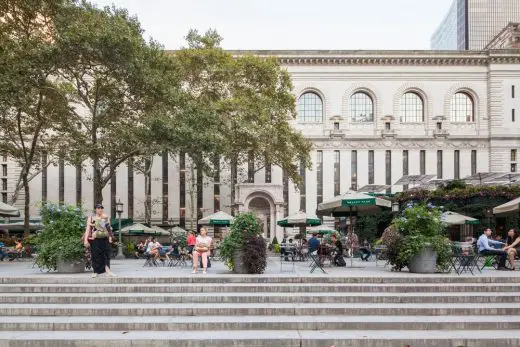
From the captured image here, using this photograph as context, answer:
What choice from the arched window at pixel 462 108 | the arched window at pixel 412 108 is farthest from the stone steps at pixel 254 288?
the arched window at pixel 462 108

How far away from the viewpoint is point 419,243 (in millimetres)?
15398

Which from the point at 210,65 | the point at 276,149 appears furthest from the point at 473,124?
the point at 210,65

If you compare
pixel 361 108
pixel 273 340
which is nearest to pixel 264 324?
pixel 273 340

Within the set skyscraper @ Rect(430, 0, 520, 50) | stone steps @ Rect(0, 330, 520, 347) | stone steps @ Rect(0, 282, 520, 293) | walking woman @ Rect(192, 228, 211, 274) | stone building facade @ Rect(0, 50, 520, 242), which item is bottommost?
stone steps @ Rect(0, 330, 520, 347)

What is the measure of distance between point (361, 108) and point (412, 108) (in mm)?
4802

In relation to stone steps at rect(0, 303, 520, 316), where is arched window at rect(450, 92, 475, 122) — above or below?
above

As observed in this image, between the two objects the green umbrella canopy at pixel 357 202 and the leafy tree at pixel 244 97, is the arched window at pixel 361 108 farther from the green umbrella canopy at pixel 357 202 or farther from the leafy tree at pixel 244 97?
the green umbrella canopy at pixel 357 202

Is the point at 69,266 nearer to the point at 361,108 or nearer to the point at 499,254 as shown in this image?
the point at 499,254

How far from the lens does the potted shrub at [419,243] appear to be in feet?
50.3

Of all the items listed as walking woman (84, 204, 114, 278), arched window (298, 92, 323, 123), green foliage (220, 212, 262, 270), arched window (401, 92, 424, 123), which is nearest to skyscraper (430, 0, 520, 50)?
arched window (401, 92, 424, 123)

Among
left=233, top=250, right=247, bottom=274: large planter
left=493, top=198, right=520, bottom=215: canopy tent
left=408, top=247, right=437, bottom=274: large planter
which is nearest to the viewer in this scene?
left=233, top=250, right=247, bottom=274: large planter

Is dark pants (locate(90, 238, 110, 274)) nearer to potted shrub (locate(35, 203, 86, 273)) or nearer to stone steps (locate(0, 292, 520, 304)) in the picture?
potted shrub (locate(35, 203, 86, 273))

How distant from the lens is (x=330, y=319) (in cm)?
1086

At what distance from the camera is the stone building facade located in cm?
5581
